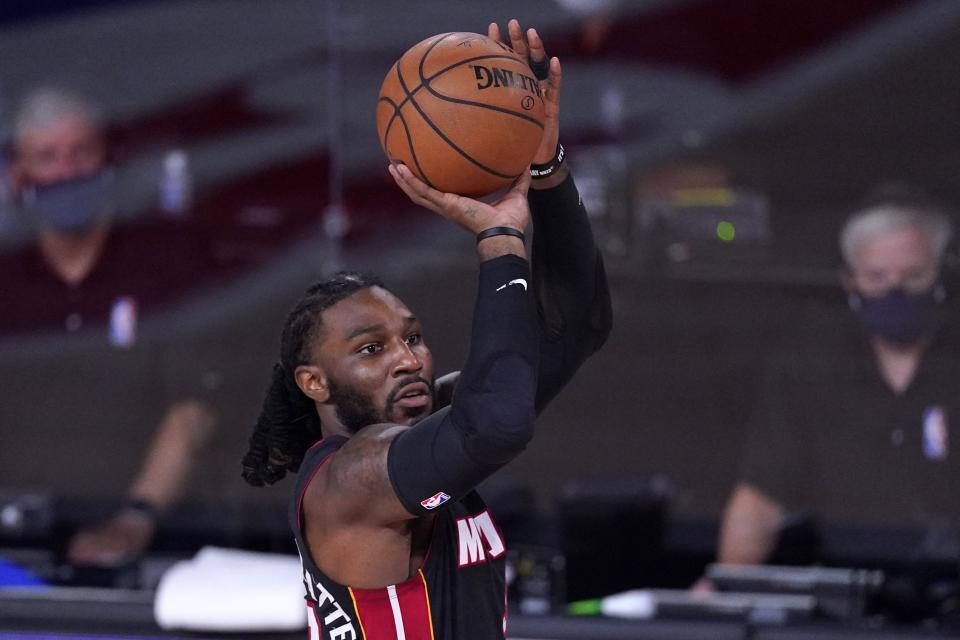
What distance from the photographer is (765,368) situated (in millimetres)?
4746

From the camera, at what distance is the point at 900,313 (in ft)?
15.0

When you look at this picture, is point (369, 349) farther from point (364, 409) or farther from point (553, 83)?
point (553, 83)

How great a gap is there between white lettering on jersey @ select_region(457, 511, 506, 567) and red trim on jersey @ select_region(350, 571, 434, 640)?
0.10 metres

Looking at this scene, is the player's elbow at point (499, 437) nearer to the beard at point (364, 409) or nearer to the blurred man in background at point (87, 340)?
the beard at point (364, 409)

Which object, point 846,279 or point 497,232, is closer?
point 497,232

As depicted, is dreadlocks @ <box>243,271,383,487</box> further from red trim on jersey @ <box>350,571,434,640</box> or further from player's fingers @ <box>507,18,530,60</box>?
player's fingers @ <box>507,18,530,60</box>

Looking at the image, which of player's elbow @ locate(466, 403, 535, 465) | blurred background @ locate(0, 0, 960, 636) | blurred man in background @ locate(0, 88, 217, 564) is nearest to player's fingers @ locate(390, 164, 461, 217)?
player's elbow @ locate(466, 403, 535, 465)

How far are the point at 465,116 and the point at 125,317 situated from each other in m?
3.08

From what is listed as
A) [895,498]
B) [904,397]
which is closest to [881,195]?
[904,397]

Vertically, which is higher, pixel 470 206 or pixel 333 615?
pixel 470 206

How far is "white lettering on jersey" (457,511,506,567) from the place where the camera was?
251cm

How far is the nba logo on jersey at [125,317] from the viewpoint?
17.0 ft

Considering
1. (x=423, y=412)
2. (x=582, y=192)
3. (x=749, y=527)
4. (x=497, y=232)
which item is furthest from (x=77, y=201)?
(x=497, y=232)

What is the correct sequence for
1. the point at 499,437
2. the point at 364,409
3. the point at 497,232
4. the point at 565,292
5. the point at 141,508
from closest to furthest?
the point at 499,437 < the point at 497,232 < the point at 364,409 < the point at 565,292 < the point at 141,508
